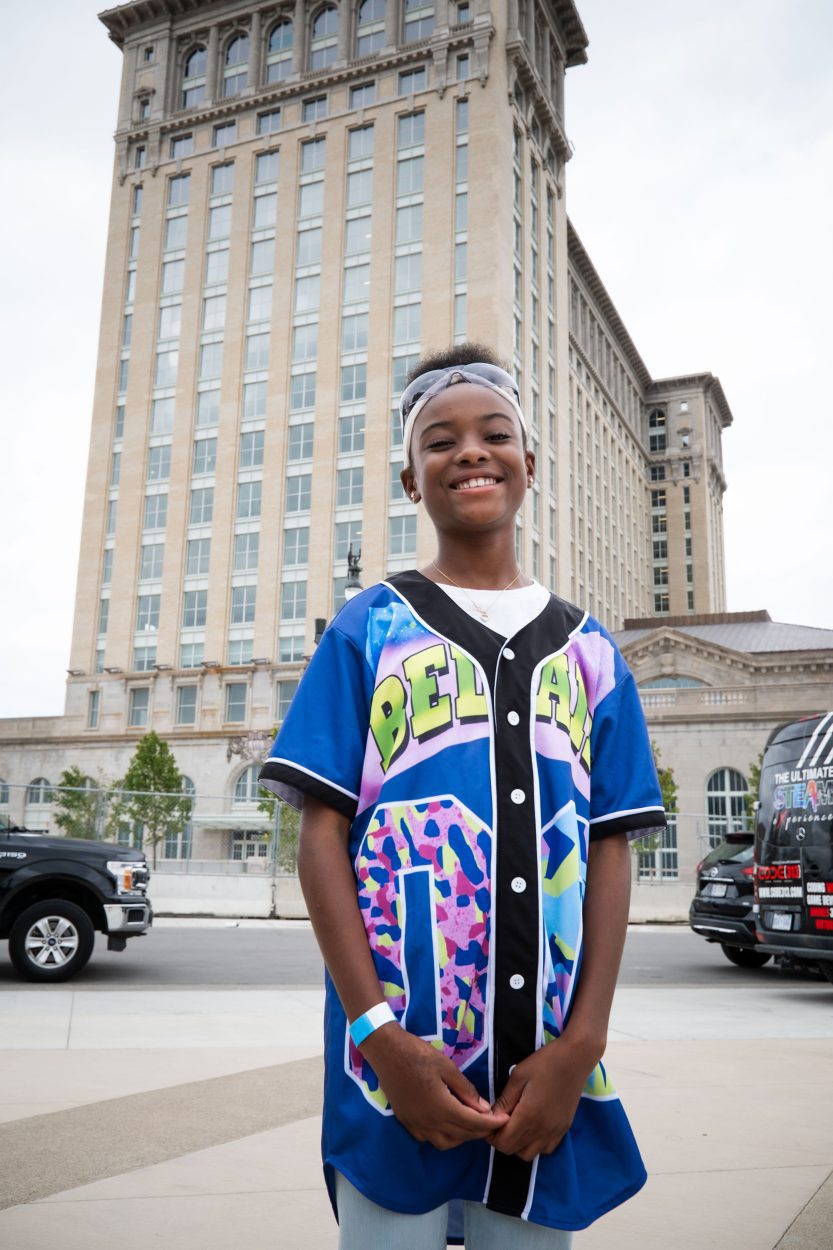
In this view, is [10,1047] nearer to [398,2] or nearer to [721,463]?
[398,2]

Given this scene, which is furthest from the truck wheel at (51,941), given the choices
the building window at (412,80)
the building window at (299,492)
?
the building window at (412,80)

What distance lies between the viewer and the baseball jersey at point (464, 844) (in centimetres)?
172

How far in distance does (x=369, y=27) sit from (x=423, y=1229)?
68023mm

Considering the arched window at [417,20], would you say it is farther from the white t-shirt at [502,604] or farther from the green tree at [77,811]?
the white t-shirt at [502,604]

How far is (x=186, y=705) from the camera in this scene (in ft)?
172

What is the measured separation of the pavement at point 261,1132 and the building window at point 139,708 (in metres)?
46.0

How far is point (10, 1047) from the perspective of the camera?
642 cm

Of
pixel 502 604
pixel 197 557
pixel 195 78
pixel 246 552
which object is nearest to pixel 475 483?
pixel 502 604

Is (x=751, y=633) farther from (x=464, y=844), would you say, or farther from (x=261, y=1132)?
(x=464, y=844)

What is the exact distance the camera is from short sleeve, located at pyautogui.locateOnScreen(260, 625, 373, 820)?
1.83m

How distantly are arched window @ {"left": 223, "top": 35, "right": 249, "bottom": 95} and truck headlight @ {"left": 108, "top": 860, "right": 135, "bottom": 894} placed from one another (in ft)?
204

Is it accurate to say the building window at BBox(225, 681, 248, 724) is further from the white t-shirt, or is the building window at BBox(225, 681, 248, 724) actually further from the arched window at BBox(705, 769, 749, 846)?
the white t-shirt

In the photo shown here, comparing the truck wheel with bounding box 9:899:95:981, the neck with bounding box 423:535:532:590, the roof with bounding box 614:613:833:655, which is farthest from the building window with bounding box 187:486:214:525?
the neck with bounding box 423:535:532:590

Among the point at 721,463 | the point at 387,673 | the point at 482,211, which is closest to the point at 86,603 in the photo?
the point at 482,211
